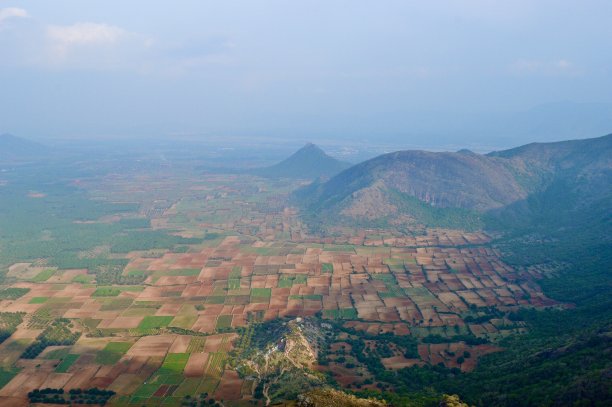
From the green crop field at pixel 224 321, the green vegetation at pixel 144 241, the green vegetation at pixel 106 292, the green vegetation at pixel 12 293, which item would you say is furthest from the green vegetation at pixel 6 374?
the green vegetation at pixel 144 241


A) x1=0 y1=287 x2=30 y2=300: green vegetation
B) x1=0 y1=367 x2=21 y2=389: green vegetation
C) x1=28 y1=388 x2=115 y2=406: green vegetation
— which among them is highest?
x1=0 y1=287 x2=30 y2=300: green vegetation

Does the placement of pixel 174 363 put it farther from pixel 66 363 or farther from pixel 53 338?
pixel 53 338

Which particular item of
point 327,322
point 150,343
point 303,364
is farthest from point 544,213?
point 150,343

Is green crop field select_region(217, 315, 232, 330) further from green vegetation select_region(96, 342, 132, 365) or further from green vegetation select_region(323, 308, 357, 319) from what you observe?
green vegetation select_region(323, 308, 357, 319)

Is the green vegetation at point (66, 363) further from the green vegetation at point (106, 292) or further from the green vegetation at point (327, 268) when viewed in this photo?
the green vegetation at point (327, 268)

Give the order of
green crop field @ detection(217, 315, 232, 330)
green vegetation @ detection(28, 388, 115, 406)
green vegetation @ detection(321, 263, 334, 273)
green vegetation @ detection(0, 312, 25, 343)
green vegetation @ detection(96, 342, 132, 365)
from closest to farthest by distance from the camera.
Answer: green vegetation @ detection(28, 388, 115, 406) → green vegetation @ detection(96, 342, 132, 365) → green vegetation @ detection(0, 312, 25, 343) → green crop field @ detection(217, 315, 232, 330) → green vegetation @ detection(321, 263, 334, 273)

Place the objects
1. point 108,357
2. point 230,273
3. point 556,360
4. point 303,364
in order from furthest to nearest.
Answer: point 230,273, point 108,357, point 303,364, point 556,360

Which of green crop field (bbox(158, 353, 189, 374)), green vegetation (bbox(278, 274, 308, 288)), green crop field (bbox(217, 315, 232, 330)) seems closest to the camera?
green crop field (bbox(158, 353, 189, 374))

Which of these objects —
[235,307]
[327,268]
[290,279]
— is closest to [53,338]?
[235,307]

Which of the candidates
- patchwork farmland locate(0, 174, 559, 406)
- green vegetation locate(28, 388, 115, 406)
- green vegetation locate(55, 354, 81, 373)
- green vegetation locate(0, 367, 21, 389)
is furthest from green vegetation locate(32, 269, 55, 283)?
green vegetation locate(28, 388, 115, 406)

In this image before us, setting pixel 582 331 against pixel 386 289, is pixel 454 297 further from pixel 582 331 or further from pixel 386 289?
pixel 582 331

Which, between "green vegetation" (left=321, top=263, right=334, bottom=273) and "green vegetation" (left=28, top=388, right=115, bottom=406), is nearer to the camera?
"green vegetation" (left=28, top=388, right=115, bottom=406)
